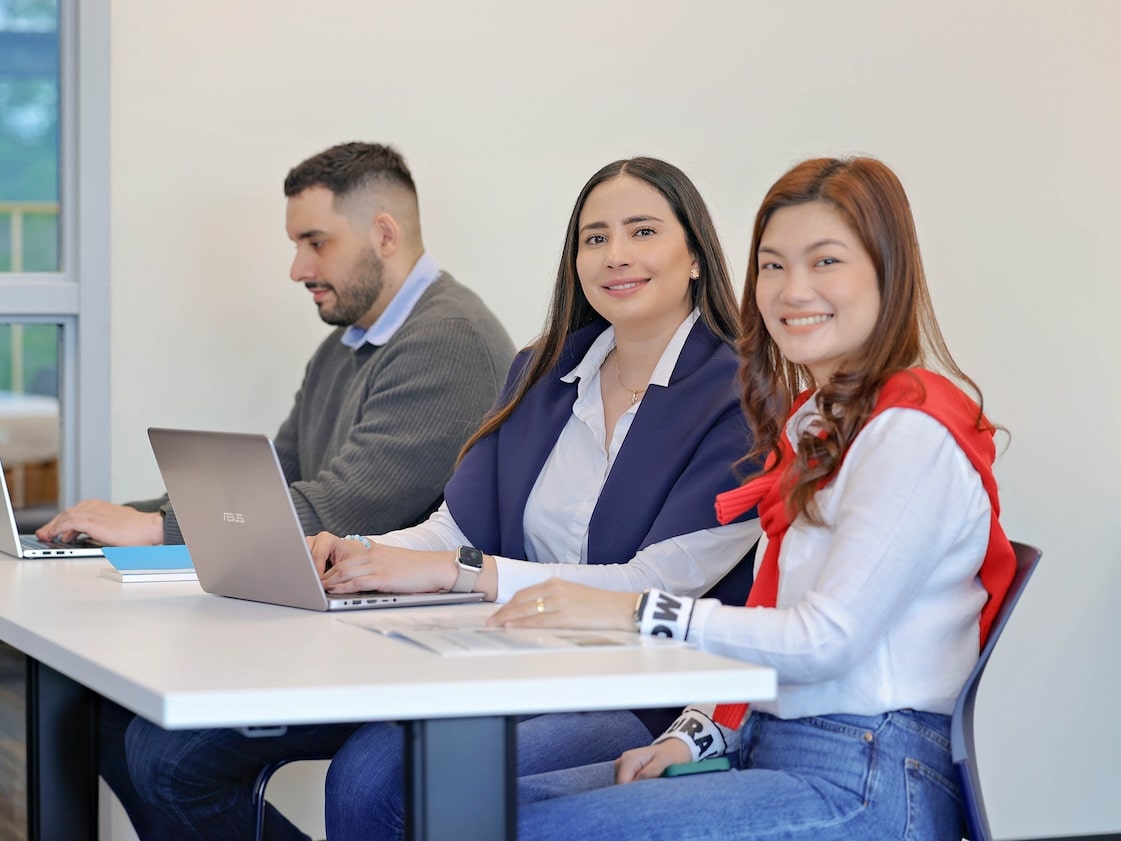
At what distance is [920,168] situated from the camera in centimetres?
355

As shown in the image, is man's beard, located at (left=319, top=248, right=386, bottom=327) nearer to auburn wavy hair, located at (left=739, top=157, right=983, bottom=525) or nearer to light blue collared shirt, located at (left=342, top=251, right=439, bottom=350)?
light blue collared shirt, located at (left=342, top=251, right=439, bottom=350)

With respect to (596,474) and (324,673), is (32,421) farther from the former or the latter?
(324,673)

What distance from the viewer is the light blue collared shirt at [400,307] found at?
3021 millimetres

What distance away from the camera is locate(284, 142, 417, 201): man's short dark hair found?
3078 millimetres

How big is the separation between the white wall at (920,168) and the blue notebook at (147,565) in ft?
4.02

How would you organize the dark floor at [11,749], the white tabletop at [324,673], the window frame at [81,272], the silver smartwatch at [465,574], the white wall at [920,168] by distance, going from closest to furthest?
the white tabletop at [324,673] → the silver smartwatch at [465,574] → the dark floor at [11,749] → the window frame at [81,272] → the white wall at [920,168]

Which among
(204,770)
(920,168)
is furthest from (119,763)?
(920,168)

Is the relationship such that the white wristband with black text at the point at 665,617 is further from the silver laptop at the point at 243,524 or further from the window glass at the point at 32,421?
the window glass at the point at 32,421

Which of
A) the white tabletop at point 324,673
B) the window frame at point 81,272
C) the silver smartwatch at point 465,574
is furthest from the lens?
the window frame at point 81,272

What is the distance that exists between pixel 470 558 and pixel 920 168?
2.14 metres

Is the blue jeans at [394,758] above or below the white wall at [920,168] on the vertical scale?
below

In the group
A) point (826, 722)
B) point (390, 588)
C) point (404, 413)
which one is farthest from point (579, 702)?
point (404, 413)

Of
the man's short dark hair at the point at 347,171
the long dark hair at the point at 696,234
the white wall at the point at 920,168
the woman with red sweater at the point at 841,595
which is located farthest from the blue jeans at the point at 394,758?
the white wall at the point at 920,168

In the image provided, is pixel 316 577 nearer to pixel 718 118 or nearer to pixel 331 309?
pixel 331 309
